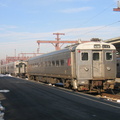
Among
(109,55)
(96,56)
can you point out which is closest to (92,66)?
(96,56)

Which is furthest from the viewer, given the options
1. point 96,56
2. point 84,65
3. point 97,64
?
point 96,56

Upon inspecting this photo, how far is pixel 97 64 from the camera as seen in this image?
16422mm

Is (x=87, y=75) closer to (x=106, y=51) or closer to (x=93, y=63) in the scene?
(x=93, y=63)

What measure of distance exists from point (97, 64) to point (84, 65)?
0.99m

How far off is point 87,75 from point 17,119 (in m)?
9.08

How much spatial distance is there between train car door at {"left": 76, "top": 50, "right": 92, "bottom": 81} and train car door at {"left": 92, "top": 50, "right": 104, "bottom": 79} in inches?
13.1

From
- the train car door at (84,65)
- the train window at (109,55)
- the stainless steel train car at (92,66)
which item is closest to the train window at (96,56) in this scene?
the stainless steel train car at (92,66)

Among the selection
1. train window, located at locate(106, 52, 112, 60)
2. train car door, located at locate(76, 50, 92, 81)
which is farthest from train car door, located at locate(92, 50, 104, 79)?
train window, located at locate(106, 52, 112, 60)

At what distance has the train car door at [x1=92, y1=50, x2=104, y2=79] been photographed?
16.3 metres

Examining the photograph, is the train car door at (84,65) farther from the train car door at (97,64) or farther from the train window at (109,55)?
the train window at (109,55)

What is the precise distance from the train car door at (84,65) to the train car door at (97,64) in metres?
0.33

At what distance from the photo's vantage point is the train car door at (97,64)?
640 inches

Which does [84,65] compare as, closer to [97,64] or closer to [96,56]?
[97,64]

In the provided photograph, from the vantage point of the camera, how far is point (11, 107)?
9883 mm
